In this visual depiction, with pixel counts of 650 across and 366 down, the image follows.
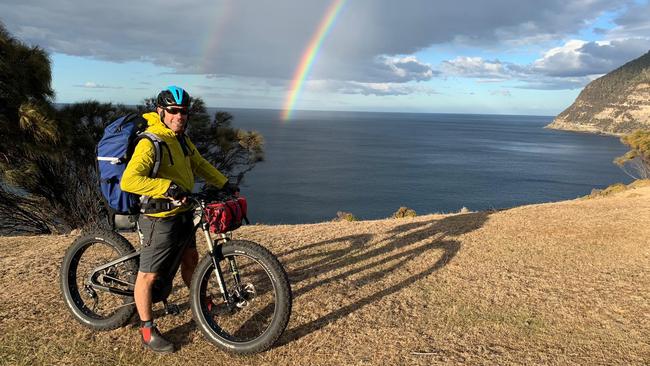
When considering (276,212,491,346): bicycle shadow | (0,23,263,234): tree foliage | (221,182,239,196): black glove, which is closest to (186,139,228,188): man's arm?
(221,182,239,196): black glove

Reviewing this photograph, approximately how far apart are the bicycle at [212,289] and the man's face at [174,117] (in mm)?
614

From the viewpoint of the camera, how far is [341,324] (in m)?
4.45

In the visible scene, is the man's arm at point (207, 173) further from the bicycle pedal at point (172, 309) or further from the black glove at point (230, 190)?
the bicycle pedal at point (172, 309)

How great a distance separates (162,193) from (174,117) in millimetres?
690

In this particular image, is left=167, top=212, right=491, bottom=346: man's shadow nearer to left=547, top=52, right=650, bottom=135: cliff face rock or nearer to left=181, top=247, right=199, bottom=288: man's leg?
left=181, top=247, right=199, bottom=288: man's leg

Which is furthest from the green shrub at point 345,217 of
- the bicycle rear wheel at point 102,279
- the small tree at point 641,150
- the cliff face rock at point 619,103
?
the cliff face rock at point 619,103

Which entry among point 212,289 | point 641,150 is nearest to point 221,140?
point 212,289

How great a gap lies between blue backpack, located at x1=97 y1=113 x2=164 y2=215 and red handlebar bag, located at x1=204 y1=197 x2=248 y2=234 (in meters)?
0.53

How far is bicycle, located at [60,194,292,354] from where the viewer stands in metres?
3.69

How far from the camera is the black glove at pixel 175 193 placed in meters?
3.43

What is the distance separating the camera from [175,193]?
11.3 feet

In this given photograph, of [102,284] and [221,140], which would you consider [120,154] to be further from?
[221,140]

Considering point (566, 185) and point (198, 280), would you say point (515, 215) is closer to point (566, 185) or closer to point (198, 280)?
point (198, 280)

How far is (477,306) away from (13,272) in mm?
5755
